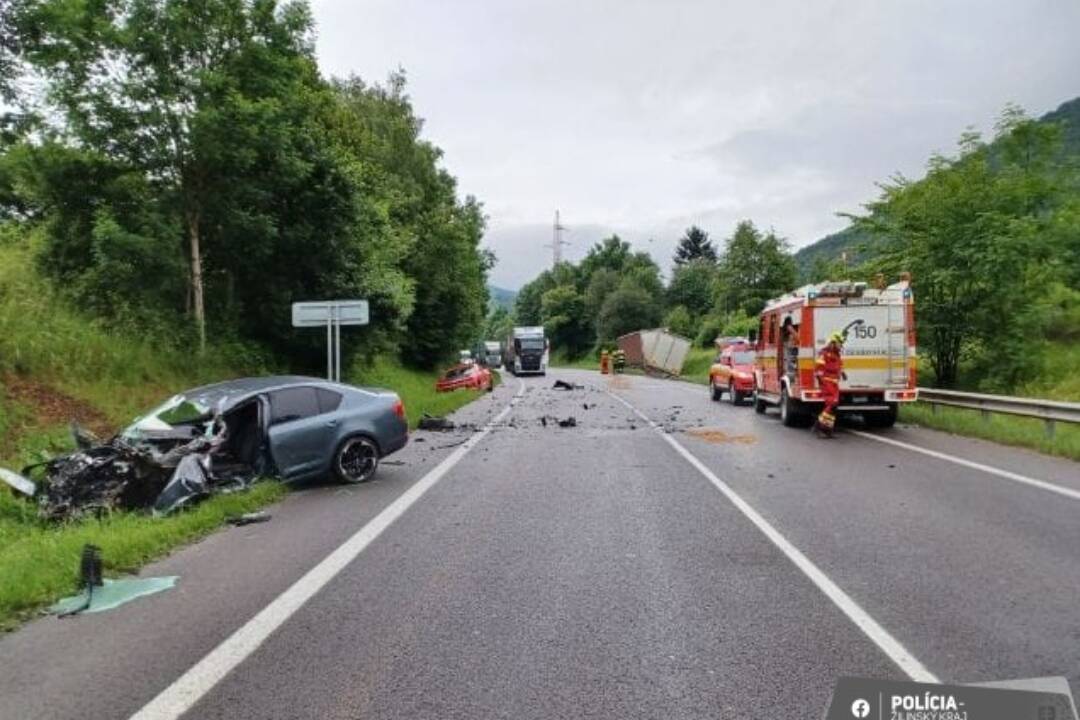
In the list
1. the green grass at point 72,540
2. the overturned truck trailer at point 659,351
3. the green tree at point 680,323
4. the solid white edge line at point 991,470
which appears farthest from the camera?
the green tree at point 680,323

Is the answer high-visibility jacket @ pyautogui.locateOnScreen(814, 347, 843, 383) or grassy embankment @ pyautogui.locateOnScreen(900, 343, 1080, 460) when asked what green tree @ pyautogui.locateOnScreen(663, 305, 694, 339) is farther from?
high-visibility jacket @ pyautogui.locateOnScreen(814, 347, 843, 383)

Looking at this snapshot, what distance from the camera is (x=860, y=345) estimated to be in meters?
17.1

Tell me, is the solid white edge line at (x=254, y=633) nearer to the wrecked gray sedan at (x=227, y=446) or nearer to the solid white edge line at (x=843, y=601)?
the wrecked gray sedan at (x=227, y=446)

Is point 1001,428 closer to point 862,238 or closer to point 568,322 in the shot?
point 862,238

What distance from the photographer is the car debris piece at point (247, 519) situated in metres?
8.91

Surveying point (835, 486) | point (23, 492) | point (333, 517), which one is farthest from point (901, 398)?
point (23, 492)

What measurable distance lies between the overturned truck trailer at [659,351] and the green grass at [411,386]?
19064mm

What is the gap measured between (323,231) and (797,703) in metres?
19.2

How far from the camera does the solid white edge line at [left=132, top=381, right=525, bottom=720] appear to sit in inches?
167

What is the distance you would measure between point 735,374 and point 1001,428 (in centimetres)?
1107

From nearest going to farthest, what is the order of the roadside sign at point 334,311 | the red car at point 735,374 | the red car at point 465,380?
1. the roadside sign at point 334,311
2. the red car at point 735,374
3. the red car at point 465,380

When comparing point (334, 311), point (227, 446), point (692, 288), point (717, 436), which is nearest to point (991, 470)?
point (717, 436)

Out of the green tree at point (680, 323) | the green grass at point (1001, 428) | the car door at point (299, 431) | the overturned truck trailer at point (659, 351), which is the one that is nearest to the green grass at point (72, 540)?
the car door at point (299, 431)

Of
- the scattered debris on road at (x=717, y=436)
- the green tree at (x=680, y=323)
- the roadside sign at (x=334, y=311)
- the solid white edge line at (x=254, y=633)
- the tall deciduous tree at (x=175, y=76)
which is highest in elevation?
the tall deciduous tree at (x=175, y=76)
